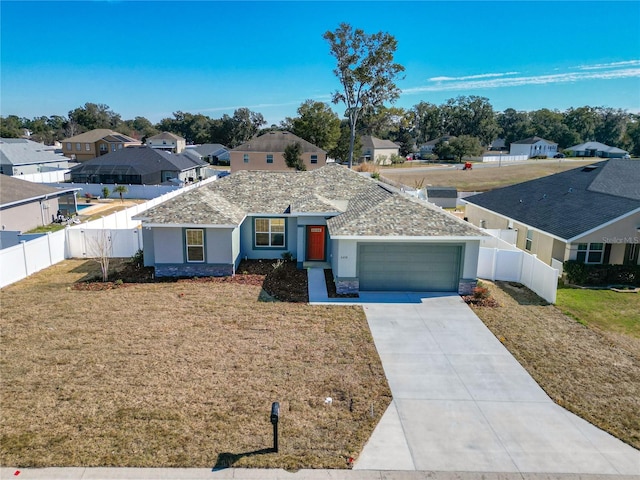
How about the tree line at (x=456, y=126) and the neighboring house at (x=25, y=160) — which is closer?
the neighboring house at (x=25, y=160)

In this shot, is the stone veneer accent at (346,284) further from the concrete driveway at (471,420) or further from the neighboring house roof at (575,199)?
the neighboring house roof at (575,199)

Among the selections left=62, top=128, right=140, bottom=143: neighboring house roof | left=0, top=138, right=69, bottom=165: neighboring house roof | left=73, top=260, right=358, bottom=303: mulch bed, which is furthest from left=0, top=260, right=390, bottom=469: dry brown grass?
left=62, top=128, right=140, bottom=143: neighboring house roof

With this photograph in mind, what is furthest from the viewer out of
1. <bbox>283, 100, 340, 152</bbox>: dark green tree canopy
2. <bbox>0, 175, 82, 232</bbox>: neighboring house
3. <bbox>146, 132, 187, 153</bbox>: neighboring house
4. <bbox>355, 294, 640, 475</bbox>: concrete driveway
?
<bbox>146, 132, 187, 153</bbox>: neighboring house

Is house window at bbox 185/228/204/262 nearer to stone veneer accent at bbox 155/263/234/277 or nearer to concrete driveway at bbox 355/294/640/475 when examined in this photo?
stone veneer accent at bbox 155/263/234/277

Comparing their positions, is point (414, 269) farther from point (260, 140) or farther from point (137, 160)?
point (260, 140)

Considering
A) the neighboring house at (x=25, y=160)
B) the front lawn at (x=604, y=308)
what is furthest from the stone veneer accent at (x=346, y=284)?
the neighboring house at (x=25, y=160)

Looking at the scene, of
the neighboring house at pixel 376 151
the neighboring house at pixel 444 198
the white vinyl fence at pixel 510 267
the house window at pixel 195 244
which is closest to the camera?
the white vinyl fence at pixel 510 267

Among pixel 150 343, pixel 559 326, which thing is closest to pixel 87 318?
pixel 150 343
